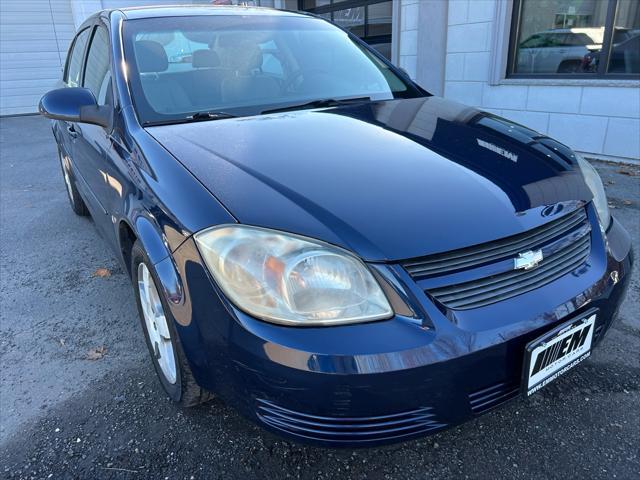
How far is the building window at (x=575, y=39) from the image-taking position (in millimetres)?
5098

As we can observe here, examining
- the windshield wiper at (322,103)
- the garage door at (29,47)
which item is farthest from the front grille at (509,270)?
the garage door at (29,47)

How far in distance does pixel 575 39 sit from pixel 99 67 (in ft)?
16.9

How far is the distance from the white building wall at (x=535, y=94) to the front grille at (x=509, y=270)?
13.6 ft

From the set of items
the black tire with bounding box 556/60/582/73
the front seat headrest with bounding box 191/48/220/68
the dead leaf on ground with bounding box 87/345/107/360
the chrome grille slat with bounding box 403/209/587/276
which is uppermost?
the front seat headrest with bounding box 191/48/220/68

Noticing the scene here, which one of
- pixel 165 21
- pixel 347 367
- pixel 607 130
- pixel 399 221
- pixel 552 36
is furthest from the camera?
pixel 552 36

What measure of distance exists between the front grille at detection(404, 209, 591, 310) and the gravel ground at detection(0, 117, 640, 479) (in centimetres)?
50

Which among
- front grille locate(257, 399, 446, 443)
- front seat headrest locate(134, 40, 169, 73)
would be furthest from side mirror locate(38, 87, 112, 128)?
front grille locate(257, 399, 446, 443)

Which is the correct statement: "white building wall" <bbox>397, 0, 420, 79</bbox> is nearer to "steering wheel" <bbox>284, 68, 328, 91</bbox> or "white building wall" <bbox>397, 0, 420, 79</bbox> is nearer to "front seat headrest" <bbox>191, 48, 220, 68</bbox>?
"steering wheel" <bbox>284, 68, 328, 91</bbox>

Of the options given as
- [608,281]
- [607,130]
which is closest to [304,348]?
[608,281]

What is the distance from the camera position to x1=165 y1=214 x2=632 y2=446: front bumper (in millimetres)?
1250

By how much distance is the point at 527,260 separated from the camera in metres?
1.48

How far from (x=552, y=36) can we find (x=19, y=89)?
11.4 metres

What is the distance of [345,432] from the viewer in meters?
1.31

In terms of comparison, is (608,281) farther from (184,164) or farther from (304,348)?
(184,164)
